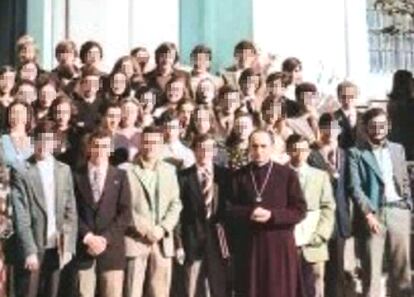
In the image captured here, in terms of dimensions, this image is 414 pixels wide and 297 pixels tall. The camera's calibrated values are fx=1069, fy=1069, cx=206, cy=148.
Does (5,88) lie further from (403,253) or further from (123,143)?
(403,253)

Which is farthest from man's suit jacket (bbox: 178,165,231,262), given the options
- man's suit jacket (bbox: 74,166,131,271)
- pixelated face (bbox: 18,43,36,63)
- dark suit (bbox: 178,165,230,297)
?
pixelated face (bbox: 18,43,36,63)

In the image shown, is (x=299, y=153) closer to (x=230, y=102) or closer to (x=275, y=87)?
(x=230, y=102)

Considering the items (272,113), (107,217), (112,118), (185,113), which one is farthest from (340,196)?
(107,217)

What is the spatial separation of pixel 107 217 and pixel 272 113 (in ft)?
5.77

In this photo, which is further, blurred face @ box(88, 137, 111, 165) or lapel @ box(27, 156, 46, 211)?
blurred face @ box(88, 137, 111, 165)

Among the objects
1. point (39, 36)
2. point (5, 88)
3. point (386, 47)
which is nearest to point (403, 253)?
point (5, 88)

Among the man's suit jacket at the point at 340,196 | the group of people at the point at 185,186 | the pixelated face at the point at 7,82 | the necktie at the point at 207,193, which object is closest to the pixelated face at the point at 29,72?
the group of people at the point at 185,186

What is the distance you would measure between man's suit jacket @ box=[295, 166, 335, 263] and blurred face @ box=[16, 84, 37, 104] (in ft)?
7.12

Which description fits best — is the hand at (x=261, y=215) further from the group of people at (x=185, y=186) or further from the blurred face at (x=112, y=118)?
the blurred face at (x=112, y=118)

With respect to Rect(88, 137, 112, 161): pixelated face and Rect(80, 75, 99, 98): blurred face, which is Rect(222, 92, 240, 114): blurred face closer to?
Rect(80, 75, 99, 98): blurred face

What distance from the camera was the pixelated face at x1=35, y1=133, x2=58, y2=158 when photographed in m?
7.45

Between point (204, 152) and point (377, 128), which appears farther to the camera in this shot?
point (377, 128)

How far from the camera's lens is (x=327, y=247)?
8453mm

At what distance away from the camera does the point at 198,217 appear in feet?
26.2
